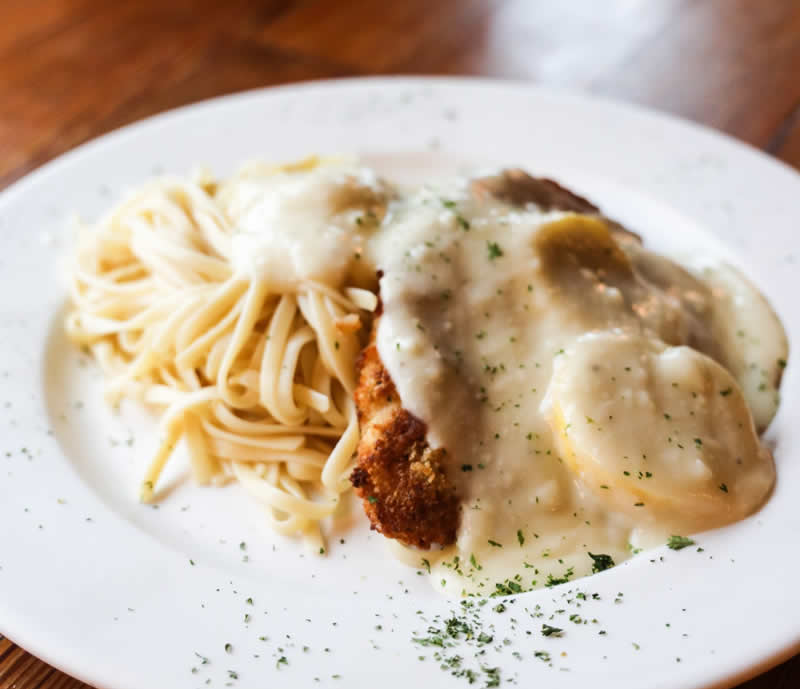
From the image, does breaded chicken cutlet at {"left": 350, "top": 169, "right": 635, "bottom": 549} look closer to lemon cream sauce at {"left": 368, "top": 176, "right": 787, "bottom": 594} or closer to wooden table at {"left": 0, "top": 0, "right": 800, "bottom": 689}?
lemon cream sauce at {"left": 368, "top": 176, "right": 787, "bottom": 594}

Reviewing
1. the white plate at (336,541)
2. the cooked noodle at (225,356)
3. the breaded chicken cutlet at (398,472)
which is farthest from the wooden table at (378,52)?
the breaded chicken cutlet at (398,472)

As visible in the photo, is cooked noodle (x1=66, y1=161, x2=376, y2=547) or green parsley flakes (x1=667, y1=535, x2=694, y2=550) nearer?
green parsley flakes (x1=667, y1=535, x2=694, y2=550)

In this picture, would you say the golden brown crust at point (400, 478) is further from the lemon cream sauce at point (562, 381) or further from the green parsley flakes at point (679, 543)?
the green parsley flakes at point (679, 543)

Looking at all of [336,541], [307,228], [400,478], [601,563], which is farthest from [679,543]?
[307,228]

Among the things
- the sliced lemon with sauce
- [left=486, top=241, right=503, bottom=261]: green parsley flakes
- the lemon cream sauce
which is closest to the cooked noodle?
the lemon cream sauce

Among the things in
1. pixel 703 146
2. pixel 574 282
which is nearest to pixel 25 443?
pixel 574 282

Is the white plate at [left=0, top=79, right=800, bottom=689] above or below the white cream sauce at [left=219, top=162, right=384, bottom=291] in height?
below

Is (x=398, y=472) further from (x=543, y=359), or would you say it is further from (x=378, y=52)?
(x=378, y=52)
